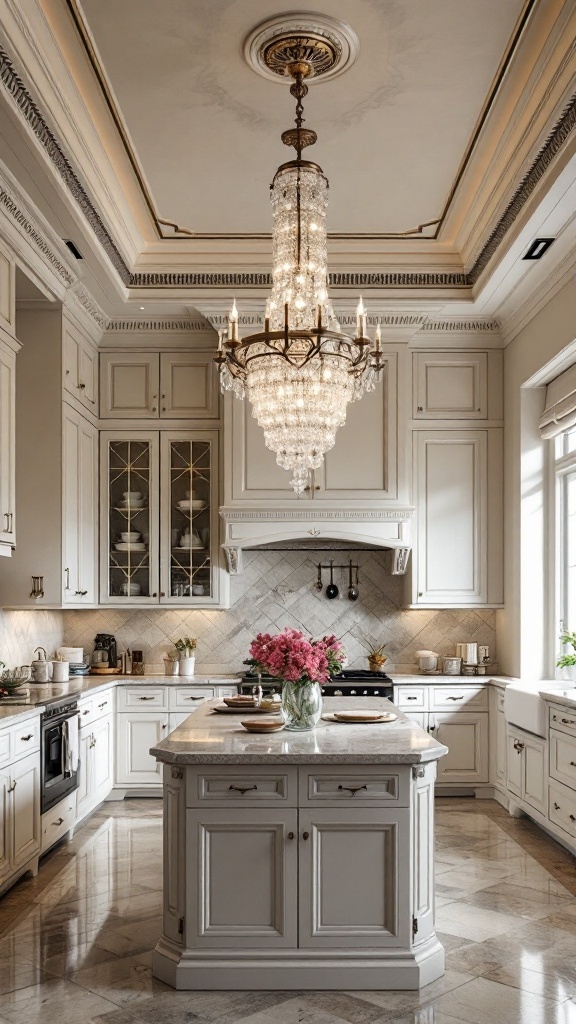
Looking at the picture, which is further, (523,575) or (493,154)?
(523,575)

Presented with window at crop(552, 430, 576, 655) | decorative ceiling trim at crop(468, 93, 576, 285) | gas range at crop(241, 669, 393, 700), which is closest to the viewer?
decorative ceiling trim at crop(468, 93, 576, 285)

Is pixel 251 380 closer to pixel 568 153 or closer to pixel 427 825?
pixel 568 153

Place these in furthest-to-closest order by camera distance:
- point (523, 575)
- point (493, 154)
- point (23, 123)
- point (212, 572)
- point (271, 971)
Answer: point (212, 572) < point (523, 575) < point (493, 154) < point (23, 123) < point (271, 971)

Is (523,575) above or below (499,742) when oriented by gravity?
above

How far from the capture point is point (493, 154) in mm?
4703

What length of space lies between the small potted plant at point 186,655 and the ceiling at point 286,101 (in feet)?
9.54

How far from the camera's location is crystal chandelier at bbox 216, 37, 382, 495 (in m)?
3.86

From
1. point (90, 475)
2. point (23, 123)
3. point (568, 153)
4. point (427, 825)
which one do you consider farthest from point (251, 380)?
point (90, 475)

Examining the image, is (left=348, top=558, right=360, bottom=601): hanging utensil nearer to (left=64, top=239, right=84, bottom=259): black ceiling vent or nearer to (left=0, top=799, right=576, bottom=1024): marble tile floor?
(left=0, top=799, right=576, bottom=1024): marble tile floor

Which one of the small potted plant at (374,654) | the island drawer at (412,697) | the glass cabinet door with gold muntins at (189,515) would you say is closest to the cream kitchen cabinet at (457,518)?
the small potted plant at (374,654)

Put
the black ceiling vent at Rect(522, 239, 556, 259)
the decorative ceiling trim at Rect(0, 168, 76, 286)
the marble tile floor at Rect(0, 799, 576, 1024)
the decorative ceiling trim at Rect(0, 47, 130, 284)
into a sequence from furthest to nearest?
the black ceiling vent at Rect(522, 239, 556, 259) → the decorative ceiling trim at Rect(0, 168, 76, 286) → the decorative ceiling trim at Rect(0, 47, 130, 284) → the marble tile floor at Rect(0, 799, 576, 1024)

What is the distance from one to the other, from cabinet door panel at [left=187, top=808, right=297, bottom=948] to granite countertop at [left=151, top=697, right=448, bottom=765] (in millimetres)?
215

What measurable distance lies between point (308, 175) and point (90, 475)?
123 inches

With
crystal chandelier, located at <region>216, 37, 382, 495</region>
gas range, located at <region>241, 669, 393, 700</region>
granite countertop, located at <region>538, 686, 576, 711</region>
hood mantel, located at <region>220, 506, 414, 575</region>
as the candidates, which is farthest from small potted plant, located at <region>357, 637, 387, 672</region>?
crystal chandelier, located at <region>216, 37, 382, 495</region>
